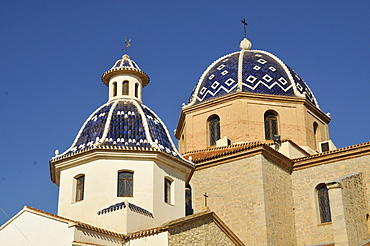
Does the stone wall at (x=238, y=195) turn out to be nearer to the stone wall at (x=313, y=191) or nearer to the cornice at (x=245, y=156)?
the cornice at (x=245, y=156)

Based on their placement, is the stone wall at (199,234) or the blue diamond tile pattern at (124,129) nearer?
the stone wall at (199,234)

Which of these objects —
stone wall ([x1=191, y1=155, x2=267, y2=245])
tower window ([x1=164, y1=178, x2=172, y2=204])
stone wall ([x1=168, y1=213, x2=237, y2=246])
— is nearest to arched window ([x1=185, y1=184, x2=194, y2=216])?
stone wall ([x1=191, y1=155, x2=267, y2=245])

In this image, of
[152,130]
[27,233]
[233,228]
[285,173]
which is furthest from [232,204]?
[27,233]

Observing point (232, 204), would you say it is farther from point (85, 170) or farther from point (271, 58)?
point (271, 58)

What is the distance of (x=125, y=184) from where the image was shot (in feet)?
49.2

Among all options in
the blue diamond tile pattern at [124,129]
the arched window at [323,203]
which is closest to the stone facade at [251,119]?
the arched window at [323,203]

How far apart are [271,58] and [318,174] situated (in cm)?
756

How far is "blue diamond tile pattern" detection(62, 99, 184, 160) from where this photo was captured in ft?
50.7

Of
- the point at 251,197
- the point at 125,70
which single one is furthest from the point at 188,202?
the point at 125,70

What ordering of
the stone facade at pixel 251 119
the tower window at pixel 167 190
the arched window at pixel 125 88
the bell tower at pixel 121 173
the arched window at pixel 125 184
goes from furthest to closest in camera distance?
the stone facade at pixel 251 119, the arched window at pixel 125 88, the tower window at pixel 167 190, the arched window at pixel 125 184, the bell tower at pixel 121 173

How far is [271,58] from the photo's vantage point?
25.3 meters

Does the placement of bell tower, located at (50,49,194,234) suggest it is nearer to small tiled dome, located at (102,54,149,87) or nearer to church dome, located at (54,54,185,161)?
church dome, located at (54,54,185,161)

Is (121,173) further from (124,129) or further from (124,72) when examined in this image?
(124,72)

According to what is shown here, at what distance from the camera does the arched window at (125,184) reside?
14.9 meters
